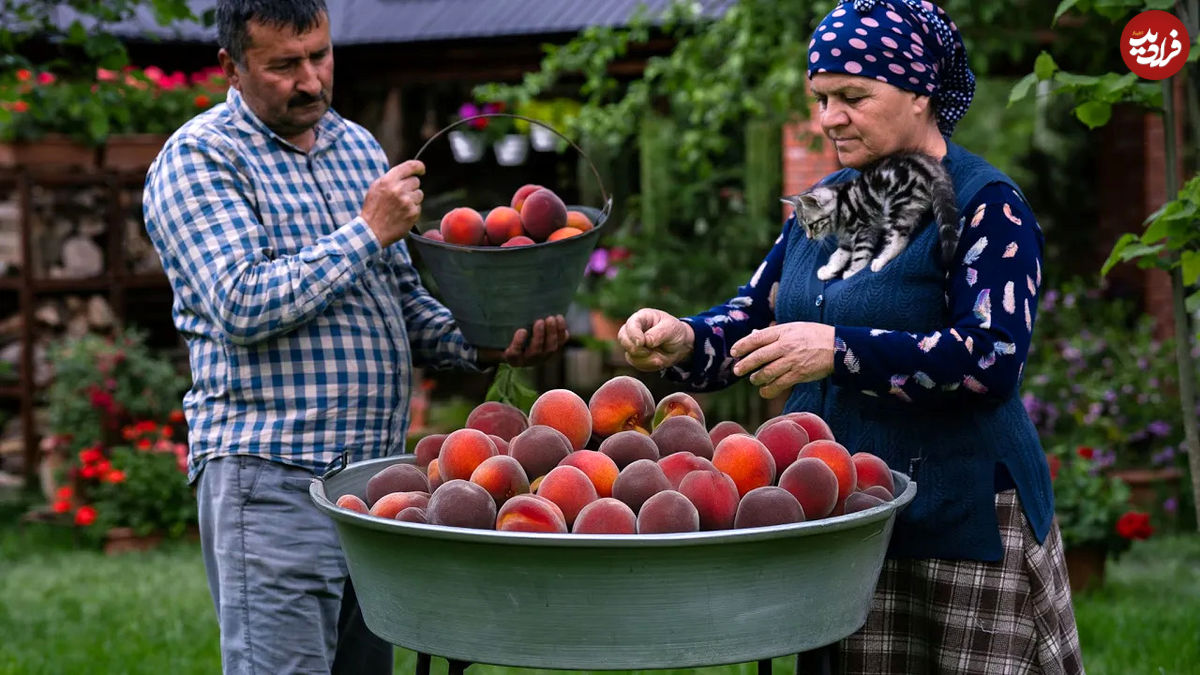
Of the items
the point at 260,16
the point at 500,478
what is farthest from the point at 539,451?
the point at 260,16

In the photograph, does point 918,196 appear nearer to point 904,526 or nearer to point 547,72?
point 904,526

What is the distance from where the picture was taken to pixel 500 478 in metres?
1.84

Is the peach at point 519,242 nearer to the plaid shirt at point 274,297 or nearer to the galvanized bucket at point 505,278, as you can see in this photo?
the galvanized bucket at point 505,278

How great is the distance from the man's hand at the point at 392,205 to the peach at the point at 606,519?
92cm

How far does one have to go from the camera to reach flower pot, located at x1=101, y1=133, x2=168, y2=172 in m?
7.56

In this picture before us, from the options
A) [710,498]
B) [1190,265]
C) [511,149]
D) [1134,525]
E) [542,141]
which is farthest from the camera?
[511,149]

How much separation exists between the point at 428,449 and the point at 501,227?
2.23 ft

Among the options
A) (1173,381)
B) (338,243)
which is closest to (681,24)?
(1173,381)

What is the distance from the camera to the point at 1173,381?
6352 millimetres

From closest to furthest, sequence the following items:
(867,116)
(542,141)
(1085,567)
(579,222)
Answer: (867,116)
(579,222)
(1085,567)
(542,141)

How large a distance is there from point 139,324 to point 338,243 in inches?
257

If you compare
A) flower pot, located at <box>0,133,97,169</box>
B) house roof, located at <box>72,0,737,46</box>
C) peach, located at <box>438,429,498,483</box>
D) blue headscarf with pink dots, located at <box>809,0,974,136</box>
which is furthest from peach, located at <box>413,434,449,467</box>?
house roof, located at <box>72,0,737,46</box>

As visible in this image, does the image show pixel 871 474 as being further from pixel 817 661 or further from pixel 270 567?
pixel 270 567

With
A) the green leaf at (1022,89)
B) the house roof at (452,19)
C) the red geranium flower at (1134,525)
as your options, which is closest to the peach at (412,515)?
the green leaf at (1022,89)
